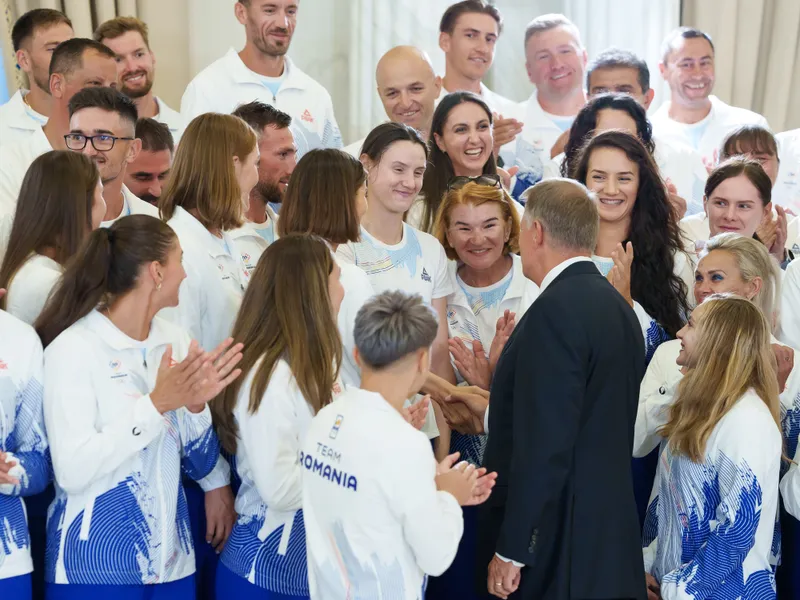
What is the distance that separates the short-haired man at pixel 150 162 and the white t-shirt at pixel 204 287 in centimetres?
83

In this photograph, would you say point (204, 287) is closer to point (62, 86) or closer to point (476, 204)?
point (476, 204)

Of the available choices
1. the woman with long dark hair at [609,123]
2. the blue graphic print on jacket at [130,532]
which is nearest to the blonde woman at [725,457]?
the woman with long dark hair at [609,123]

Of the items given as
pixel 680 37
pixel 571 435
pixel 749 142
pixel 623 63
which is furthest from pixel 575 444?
pixel 680 37

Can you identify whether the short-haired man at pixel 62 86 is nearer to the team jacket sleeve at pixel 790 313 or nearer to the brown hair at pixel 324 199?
the brown hair at pixel 324 199

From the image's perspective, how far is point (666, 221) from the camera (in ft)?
11.7

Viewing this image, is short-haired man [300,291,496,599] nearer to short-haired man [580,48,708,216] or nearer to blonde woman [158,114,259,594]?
blonde woman [158,114,259,594]

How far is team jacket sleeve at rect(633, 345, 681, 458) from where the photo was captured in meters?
3.10

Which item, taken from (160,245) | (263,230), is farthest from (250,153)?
(160,245)

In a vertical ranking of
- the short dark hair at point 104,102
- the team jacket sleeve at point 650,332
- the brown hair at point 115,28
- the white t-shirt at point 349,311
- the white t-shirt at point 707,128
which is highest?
the brown hair at point 115,28

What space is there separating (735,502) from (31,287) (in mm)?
1933

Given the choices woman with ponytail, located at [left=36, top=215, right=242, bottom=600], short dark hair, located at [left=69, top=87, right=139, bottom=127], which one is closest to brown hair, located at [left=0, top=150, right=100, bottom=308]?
woman with ponytail, located at [left=36, top=215, right=242, bottom=600]

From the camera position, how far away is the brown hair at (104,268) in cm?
249

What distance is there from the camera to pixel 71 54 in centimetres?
390

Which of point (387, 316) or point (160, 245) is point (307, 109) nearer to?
point (160, 245)
